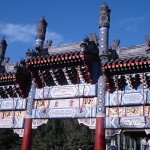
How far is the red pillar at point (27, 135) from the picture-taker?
14203 millimetres

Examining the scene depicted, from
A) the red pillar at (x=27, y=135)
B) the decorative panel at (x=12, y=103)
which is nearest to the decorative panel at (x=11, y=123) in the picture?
the red pillar at (x=27, y=135)

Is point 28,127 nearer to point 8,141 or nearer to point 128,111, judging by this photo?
point 128,111

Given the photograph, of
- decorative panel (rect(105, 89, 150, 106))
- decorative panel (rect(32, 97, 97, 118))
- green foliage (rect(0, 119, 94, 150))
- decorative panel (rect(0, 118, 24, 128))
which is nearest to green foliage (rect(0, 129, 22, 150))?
green foliage (rect(0, 119, 94, 150))

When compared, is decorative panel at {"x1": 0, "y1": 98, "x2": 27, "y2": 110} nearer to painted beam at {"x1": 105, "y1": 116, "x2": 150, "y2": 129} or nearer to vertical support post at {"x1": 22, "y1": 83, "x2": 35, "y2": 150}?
vertical support post at {"x1": 22, "y1": 83, "x2": 35, "y2": 150}

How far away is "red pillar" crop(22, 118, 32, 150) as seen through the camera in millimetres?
14203

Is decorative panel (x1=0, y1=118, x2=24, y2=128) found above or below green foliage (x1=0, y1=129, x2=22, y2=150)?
above

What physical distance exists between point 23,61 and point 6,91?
2.71 m

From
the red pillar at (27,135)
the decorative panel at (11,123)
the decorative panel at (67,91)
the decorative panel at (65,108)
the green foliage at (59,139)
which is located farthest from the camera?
the green foliage at (59,139)

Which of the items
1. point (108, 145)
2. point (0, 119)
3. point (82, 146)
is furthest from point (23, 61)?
point (82, 146)

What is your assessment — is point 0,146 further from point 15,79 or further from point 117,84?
point 117,84

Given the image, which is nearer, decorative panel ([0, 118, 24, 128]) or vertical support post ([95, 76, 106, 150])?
vertical support post ([95, 76, 106, 150])

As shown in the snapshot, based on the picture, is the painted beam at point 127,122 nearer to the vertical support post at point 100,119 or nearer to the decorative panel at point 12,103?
the vertical support post at point 100,119

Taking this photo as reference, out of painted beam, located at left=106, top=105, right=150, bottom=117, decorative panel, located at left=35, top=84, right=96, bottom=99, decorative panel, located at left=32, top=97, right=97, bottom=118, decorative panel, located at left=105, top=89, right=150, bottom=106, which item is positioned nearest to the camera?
painted beam, located at left=106, top=105, right=150, bottom=117

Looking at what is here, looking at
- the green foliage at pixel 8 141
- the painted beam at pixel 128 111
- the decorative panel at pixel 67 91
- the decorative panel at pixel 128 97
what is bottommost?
the green foliage at pixel 8 141
